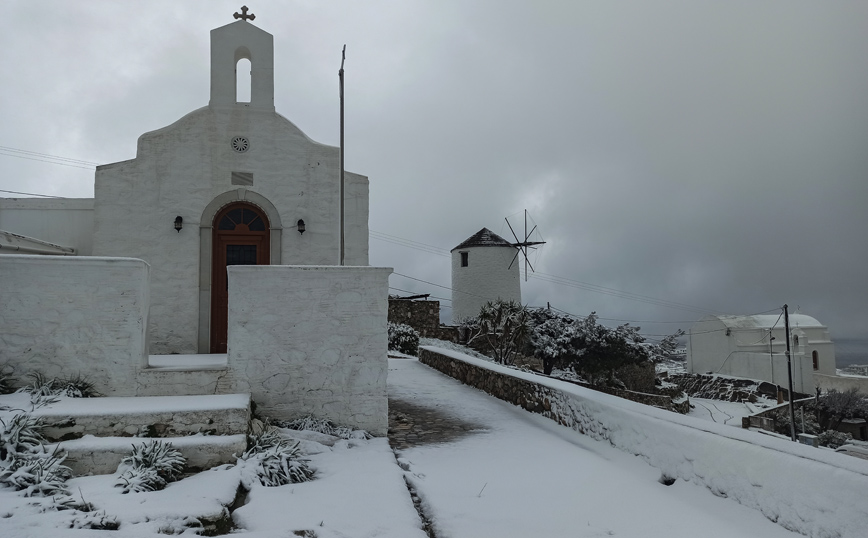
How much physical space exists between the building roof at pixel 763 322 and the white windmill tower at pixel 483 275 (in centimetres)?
1559

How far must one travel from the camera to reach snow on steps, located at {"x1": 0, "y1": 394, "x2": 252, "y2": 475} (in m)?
5.08

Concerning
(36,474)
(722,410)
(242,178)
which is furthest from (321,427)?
(722,410)

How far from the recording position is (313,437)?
642 centimetres

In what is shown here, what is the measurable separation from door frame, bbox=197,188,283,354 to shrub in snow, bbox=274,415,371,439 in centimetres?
338

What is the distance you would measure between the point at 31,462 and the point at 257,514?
2175mm

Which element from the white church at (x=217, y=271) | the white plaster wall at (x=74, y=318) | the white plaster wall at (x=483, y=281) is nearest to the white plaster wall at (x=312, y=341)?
the white church at (x=217, y=271)

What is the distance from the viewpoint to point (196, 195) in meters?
9.40

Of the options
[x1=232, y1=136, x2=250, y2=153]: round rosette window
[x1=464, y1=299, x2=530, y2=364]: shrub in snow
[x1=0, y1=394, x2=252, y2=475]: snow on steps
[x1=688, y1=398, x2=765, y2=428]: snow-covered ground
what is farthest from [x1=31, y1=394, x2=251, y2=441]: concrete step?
[x1=688, y1=398, x2=765, y2=428]: snow-covered ground

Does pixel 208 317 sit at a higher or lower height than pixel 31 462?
higher

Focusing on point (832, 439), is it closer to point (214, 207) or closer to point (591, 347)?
point (591, 347)

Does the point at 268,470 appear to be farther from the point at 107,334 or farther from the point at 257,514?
the point at 107,334

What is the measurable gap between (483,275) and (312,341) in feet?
88.6

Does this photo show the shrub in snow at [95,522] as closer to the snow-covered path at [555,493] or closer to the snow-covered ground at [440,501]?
the snow-covered ground at [440,501]

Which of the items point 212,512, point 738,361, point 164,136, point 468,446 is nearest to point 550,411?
point 468,446
